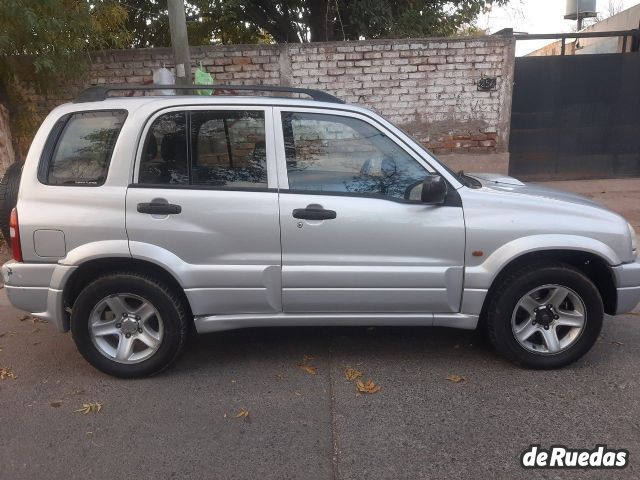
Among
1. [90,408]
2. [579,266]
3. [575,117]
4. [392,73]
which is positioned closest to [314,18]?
[392,73]

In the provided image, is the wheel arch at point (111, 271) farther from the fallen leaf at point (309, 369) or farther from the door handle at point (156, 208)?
the fallen leaf at point (309, 369)

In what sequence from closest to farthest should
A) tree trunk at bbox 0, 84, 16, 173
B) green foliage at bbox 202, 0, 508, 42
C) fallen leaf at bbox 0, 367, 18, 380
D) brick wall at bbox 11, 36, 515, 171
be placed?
fallen leaf at bbox 0, 367, 18, 380 < tree trunk at bbox 0, 84, 16, 173 < brick wall at bbox 11, 36, 515, 171 < green foliage at bbox 202, 0, 508, 42

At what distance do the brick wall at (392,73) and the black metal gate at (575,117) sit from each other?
1143 millimetres

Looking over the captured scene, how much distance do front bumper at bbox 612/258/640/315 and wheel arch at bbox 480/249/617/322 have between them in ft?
0.11

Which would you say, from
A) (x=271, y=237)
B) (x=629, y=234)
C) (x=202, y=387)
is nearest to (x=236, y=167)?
(x=271, y=237)

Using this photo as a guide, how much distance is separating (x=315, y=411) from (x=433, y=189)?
1522 millimetres

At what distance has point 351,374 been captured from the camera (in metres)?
3.64

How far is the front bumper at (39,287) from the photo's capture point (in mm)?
3432

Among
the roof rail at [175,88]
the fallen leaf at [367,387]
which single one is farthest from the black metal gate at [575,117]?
the fallen leaf at [367,387]

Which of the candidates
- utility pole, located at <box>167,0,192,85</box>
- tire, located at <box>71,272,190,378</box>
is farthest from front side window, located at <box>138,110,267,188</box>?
utility pole, located at <box>167,0,192,85</box>

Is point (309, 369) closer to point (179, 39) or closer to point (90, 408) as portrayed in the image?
point (90, 408)

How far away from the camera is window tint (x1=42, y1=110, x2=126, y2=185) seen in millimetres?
3461

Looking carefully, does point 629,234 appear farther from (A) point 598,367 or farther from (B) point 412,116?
(B) point 412,116

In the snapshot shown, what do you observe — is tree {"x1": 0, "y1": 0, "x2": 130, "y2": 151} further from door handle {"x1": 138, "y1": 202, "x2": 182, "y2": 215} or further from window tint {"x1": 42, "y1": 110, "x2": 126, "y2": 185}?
door handle {"x1": 138, "y1": 202, "x2": 182, "y2": 215}
